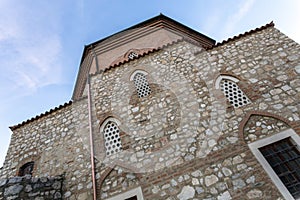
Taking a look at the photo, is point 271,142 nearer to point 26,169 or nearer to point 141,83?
point 141,83

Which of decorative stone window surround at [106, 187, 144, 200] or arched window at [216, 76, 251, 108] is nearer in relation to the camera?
decorative stone window surround at [106, 187, 144, 200]

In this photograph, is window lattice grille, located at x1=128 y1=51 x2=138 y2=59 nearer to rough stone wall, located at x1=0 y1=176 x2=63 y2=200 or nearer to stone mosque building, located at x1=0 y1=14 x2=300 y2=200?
stone mosque building, located at x1=0 y1=14 x2=300 y2=200

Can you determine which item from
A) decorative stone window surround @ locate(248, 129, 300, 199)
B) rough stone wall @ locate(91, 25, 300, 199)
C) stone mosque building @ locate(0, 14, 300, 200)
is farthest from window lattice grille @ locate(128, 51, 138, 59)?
decorative stone window surround @ locate(248, 129, 300, 199)

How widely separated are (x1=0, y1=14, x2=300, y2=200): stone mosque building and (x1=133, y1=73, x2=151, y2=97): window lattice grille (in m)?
0.04

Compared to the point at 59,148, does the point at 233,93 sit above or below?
below

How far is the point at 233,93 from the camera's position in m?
5.26

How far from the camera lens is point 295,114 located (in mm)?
4477

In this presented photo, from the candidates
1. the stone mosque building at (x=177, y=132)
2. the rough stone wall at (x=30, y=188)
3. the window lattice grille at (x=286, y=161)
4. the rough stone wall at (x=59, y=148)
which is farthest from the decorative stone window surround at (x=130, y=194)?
the window lattice grille at (x=286, y=161)

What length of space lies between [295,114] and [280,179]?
5.27ft

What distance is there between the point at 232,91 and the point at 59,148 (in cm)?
541

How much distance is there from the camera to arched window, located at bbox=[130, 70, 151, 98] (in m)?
6.12

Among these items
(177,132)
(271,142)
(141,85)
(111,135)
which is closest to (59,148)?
(111,135)

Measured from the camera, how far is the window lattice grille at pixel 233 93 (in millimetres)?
5062

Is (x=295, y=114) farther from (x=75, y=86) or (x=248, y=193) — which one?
(x=75, y=86)
